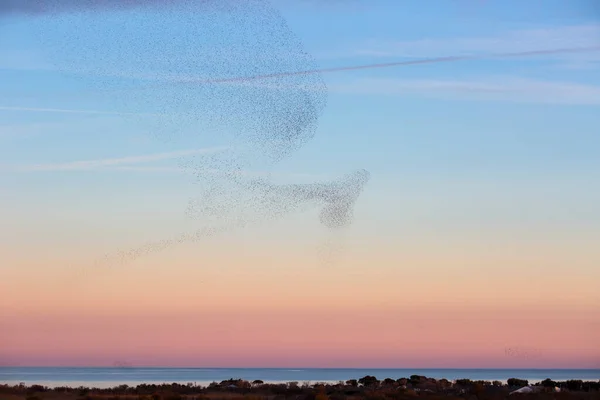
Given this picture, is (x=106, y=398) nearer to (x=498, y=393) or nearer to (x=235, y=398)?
(x=235, y=398)

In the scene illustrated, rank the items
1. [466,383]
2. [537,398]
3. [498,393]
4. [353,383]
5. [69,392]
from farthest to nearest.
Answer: [353,383] < [466,383] < [69,392] < [498,393] < [537,398]

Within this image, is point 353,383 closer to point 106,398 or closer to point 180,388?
point 180,388

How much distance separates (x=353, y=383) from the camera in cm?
8400

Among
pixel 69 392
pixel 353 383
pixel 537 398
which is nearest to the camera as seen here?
pixel 537 398

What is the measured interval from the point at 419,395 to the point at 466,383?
1675cm

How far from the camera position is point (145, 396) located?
59062 mm

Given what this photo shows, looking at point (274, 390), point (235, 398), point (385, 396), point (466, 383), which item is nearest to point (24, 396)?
point (235, 398)

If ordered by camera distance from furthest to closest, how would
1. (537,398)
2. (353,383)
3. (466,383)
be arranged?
(353,383) → (466,383) → (537,398)

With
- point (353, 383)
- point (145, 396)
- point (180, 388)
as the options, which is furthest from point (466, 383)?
point (145, 396)

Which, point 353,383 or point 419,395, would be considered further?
point 353,383

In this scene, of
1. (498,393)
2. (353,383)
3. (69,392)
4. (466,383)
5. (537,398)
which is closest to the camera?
(537,398)

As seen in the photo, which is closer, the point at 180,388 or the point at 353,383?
the point at 180,388

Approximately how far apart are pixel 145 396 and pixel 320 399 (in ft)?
34.2

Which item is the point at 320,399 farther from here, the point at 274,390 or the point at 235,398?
the point at 274,390
